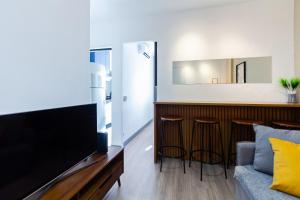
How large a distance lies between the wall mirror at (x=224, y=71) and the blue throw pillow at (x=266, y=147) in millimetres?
1632

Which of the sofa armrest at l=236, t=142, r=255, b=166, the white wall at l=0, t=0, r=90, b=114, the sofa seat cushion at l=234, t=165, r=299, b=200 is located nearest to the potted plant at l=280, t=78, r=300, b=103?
the sofa armrest at l=236, t=142, r=255, b=166

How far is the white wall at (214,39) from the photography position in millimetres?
3012

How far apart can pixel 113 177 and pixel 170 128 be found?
1.55m

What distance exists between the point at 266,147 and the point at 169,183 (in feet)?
4.37

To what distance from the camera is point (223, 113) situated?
307 cm

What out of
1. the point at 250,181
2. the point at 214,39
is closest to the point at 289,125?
the point at 250,181

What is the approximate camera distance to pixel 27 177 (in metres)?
1.21

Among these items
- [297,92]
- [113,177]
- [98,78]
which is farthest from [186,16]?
[113,177]

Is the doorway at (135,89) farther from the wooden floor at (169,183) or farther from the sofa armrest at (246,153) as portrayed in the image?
the sofa armrest at (246,153)

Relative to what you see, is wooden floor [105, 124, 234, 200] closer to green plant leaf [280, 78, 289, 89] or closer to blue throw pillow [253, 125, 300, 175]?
blue throw pillow [253, 125, 300, 175]

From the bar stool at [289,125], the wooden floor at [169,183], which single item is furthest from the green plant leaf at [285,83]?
the wooden floor at [169,183]

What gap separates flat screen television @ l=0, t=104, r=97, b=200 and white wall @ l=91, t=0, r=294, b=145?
7.11ft

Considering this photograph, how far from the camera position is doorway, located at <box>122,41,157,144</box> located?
160 inches

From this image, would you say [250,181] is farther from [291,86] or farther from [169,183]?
[291,86]
